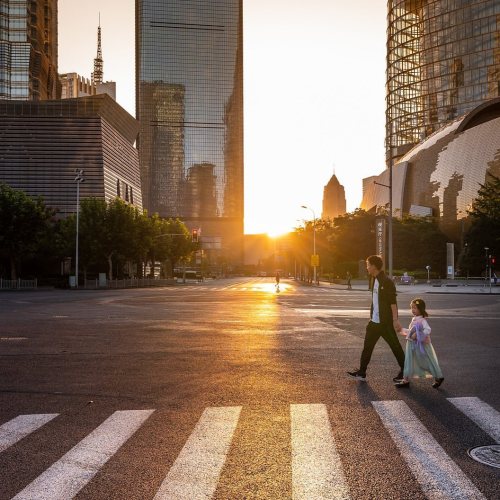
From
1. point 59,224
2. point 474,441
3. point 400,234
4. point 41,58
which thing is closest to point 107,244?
point 59,224

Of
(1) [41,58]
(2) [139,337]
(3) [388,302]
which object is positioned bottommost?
(2) [139,337]

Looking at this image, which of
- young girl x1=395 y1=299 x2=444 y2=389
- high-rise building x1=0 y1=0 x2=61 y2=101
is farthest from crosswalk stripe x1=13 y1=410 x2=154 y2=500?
high-rise building x1=0 y1=0 x2=61 y2=101

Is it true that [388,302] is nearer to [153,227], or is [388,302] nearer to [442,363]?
[442,363]

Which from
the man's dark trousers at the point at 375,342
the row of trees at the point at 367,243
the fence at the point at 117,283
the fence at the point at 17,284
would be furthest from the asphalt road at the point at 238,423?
the row of trees at the point at 367,243

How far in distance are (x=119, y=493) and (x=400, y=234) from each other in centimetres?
10009

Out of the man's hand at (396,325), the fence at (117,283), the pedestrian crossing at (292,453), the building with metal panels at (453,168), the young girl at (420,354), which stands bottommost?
the fence at (117,283)

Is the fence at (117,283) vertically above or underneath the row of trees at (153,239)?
Result: underneath

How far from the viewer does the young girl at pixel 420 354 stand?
27.9 feet

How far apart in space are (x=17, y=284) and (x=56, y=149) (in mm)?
54824

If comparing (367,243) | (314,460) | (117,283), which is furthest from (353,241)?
(314,460)

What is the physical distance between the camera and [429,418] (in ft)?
21.8

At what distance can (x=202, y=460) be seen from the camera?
509cm

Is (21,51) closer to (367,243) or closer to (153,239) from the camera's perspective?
(153,239)

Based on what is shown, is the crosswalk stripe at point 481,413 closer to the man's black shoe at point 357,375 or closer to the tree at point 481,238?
the man's black shoe at point 357,375
